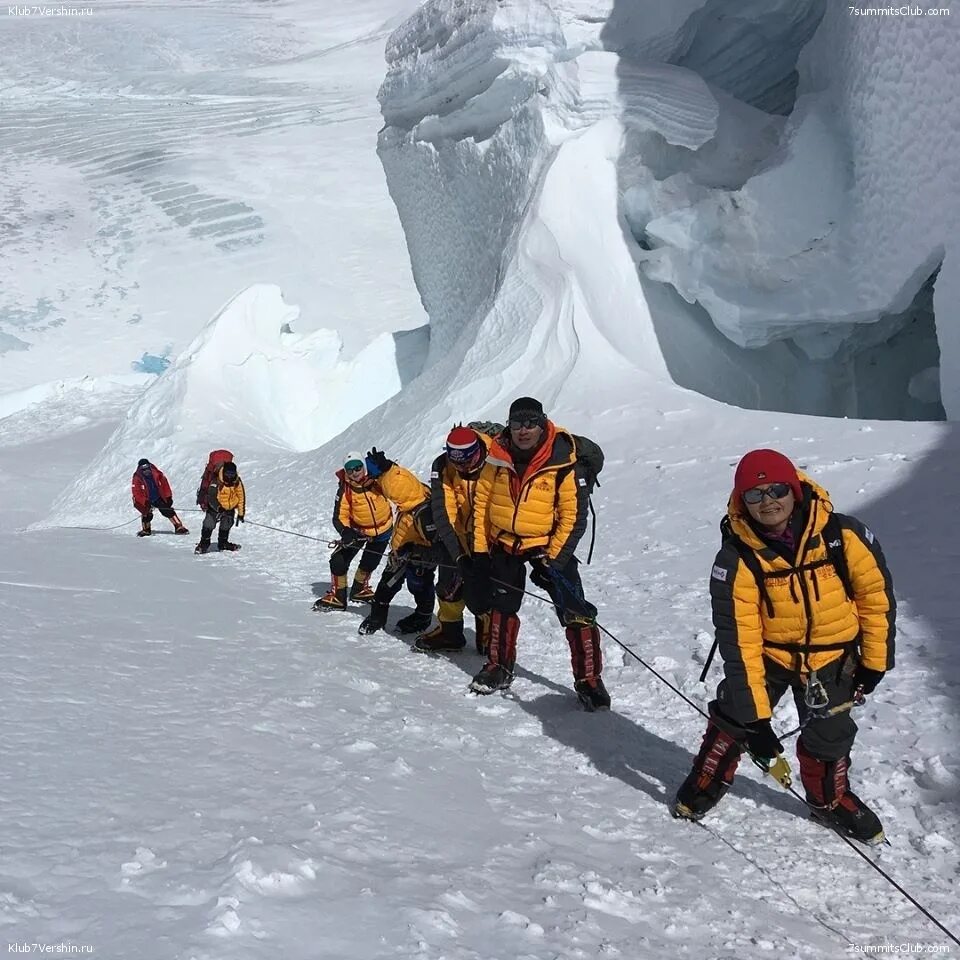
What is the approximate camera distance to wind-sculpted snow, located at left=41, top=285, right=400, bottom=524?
15.9m

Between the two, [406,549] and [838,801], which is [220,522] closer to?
[406,549]

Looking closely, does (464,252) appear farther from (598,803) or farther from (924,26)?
(598,803)

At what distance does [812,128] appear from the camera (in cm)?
1062

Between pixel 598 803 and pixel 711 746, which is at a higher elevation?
pixel 711 746

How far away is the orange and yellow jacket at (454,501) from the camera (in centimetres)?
461

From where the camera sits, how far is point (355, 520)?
618 cm

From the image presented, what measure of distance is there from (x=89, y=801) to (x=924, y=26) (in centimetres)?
899

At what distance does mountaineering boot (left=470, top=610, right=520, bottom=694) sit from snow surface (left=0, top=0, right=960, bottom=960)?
10cm

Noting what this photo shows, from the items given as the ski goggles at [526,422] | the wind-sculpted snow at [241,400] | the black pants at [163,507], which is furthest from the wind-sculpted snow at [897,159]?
the wind-sculpted snow at [241,400]

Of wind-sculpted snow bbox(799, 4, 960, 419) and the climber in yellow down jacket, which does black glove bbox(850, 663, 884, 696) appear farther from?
wind-sculpted snow bbox(799, 4, 960, 419)

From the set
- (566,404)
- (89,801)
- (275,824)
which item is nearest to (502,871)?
(275,824)

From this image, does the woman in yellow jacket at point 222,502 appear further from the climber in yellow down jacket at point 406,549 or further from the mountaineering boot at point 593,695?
the mountaineering boot at point 593,695

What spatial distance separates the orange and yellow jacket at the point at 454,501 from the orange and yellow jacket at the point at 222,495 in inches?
229

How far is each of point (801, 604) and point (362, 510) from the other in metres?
3.72
